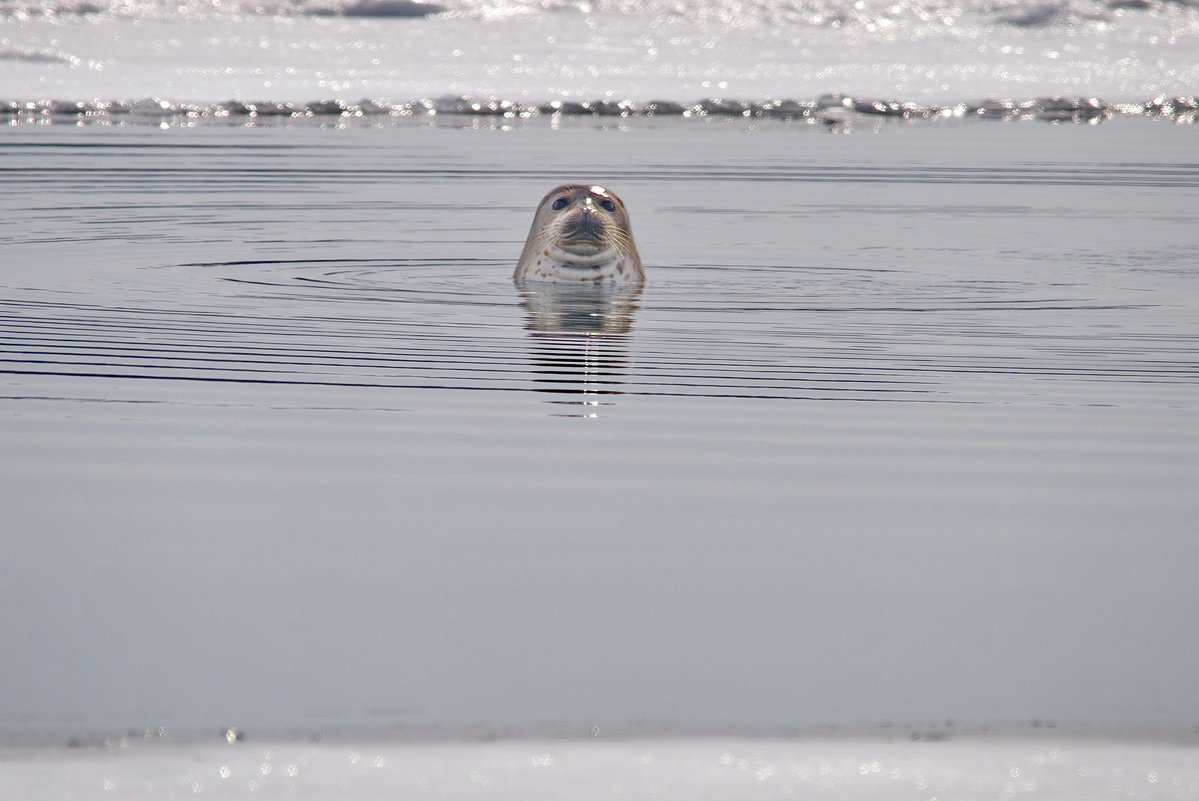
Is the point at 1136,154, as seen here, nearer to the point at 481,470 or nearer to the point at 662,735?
the point at 481,470

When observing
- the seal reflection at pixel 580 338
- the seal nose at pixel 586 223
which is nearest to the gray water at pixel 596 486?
the seal reflection at pixel 580 338

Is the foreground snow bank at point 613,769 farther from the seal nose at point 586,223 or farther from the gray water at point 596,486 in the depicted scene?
the seal nose at point 586,223

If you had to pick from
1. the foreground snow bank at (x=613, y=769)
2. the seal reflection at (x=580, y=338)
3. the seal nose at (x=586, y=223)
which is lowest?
the seal reflection at (x=580, y=338)

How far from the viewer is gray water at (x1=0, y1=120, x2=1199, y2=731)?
11.8 feet

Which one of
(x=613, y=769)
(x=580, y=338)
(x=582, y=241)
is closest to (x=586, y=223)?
(x=582, y=241)

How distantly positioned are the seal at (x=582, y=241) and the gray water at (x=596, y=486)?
0.74 ft

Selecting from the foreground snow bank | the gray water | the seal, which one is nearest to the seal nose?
the seal

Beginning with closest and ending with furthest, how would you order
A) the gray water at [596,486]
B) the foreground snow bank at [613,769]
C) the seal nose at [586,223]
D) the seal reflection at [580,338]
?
1. the foreground snow bank at [613,769]
2. the gray water at [596,486]
3. the seal reflection at [580,338]
4. the seal nose at [586,223]

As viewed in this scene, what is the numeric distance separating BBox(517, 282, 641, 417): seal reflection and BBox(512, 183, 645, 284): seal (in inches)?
3.8

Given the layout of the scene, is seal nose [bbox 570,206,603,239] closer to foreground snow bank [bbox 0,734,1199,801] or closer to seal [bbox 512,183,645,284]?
seal [bbox 512,183,645,284]

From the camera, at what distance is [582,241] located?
10.4m

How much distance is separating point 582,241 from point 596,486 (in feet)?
17.6

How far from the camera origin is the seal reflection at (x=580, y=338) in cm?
692

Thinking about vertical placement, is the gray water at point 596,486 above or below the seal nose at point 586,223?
below
